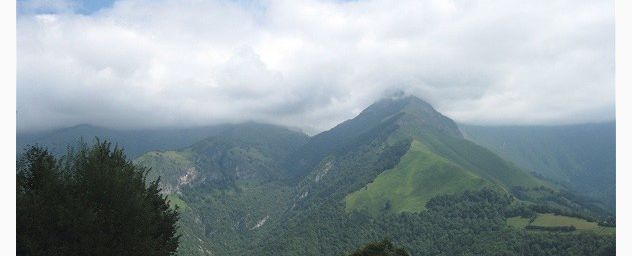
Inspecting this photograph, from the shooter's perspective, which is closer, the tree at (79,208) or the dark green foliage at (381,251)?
the tree at (79,208)

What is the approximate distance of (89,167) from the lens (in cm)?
3328

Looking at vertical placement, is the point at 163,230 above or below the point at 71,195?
below

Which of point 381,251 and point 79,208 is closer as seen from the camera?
point 79,208

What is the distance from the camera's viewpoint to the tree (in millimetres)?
30469

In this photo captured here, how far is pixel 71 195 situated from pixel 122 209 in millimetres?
3531

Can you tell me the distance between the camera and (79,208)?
1240 inches

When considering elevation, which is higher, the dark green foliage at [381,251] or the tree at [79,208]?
the tree at [79,208]

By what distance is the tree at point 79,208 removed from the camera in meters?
30.5

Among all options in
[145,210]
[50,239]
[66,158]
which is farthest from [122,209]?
[66,158]

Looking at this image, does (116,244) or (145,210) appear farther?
(145,210)

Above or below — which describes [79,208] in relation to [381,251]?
above
